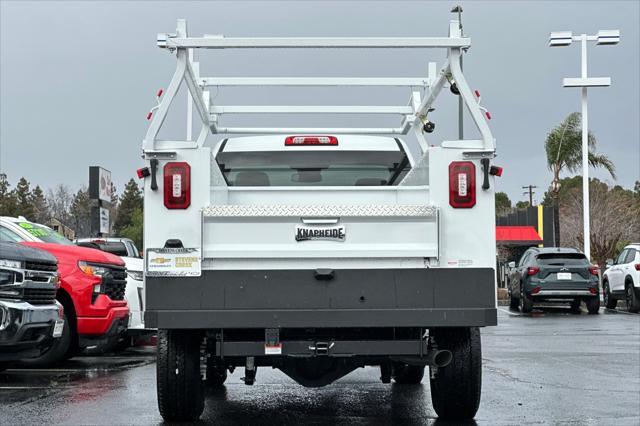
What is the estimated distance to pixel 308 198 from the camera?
23.9ft

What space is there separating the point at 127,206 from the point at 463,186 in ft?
445

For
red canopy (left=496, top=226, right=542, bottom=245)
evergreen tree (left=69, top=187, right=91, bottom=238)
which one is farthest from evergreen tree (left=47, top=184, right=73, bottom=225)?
red canopy (left=496, top=226, right=542, bottom=245)

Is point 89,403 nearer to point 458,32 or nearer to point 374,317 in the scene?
point 374,317

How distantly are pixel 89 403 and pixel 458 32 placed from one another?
4470 millimetres

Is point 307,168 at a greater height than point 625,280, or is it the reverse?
point 307,168

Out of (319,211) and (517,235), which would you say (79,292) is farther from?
(517,235)

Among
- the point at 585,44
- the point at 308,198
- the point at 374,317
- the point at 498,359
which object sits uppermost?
the point at 585,44

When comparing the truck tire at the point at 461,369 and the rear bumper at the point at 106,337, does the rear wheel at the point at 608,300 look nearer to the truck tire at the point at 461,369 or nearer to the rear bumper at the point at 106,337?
the rear bumper at the point at 106,337

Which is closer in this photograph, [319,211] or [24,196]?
[319,211]

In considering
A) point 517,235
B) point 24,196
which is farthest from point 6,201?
point 517,235

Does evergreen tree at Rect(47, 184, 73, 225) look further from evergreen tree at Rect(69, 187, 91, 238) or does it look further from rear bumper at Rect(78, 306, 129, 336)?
rear bumper at Rect(78, 306, 129, 336)

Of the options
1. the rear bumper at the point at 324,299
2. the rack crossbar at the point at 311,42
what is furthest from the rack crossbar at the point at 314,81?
the rear bumper at the point at 324,299

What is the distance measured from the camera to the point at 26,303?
758 cm

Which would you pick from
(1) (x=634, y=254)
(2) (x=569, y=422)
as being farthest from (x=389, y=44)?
(1) (x=634, y=254)
